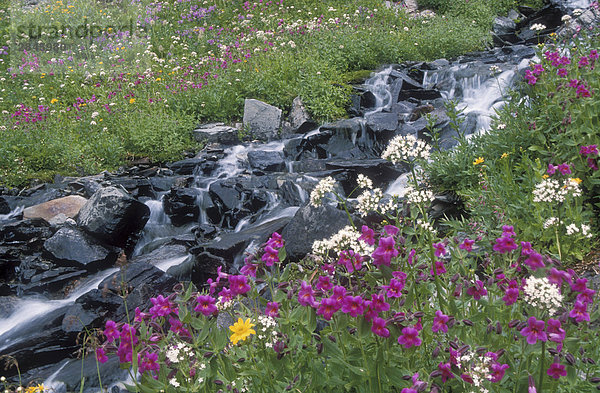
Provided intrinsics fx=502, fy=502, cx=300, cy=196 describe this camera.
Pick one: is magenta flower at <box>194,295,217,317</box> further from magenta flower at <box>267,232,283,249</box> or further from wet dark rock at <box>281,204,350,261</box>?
wet dark rock at <box>281,204,350,261</box>

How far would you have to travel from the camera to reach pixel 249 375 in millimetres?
2184

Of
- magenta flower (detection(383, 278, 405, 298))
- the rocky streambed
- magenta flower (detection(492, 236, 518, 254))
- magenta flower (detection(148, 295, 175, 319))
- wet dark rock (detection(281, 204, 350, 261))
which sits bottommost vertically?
the rocky streambed

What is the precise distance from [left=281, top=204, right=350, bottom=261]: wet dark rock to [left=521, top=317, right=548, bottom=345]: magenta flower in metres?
3.76

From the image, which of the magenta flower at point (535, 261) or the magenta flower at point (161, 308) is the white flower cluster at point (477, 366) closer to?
the magenta flower at point (535, 261)

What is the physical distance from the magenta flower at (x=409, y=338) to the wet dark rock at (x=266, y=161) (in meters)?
7.09

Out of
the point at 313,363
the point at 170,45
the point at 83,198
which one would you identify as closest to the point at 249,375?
the point at 313,363

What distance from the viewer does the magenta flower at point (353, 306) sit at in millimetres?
1768

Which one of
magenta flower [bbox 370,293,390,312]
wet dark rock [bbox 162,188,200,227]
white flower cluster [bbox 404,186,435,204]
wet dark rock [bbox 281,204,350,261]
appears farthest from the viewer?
wet dark rock [bbox 162,188,200,227]

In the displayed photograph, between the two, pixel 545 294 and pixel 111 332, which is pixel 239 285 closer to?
pixel 111 332

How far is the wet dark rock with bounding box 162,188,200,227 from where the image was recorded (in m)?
7.66

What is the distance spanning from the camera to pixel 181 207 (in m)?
7.74

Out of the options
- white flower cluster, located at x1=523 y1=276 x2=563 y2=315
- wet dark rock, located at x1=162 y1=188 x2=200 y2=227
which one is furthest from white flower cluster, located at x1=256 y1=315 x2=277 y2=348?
wet dark rock, located at x1=162 y1=188 x2=200 y2=227

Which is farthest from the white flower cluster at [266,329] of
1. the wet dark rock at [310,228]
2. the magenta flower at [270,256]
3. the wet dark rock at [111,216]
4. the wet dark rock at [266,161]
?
the wet dark rock at [266,161]

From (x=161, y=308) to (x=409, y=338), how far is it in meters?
1.05
